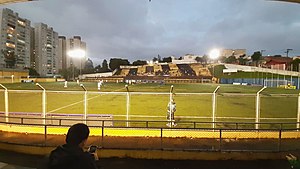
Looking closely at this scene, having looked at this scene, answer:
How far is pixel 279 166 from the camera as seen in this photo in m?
7.16

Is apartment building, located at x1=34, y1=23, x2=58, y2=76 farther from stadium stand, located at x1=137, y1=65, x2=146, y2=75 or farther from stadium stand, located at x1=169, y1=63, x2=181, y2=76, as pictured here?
stadium stand, located at x1=169, y1=63, x2=181, y2=76

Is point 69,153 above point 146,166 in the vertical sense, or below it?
above

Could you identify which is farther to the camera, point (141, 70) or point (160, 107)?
point (141, 70)

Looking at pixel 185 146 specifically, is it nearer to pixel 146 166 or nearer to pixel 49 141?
pixel 146 166

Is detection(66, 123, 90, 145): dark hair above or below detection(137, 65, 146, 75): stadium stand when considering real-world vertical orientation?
below

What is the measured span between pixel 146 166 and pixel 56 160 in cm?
508

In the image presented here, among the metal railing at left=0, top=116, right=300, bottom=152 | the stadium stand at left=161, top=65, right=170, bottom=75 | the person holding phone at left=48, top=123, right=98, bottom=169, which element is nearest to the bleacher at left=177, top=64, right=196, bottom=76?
the stadium stand at left=161, top=65, right=170, bottom=75

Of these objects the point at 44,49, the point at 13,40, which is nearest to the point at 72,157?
the point at 13,40

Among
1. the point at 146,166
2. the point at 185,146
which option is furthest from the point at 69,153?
the point at 185,146

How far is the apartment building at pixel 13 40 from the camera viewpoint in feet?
354

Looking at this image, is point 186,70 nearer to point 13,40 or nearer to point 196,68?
point 196,68

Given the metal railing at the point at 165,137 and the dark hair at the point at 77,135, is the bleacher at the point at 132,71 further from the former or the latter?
the dark hair at the point at 77,135

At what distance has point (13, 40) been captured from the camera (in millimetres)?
120750

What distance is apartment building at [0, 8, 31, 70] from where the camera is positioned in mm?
107938
